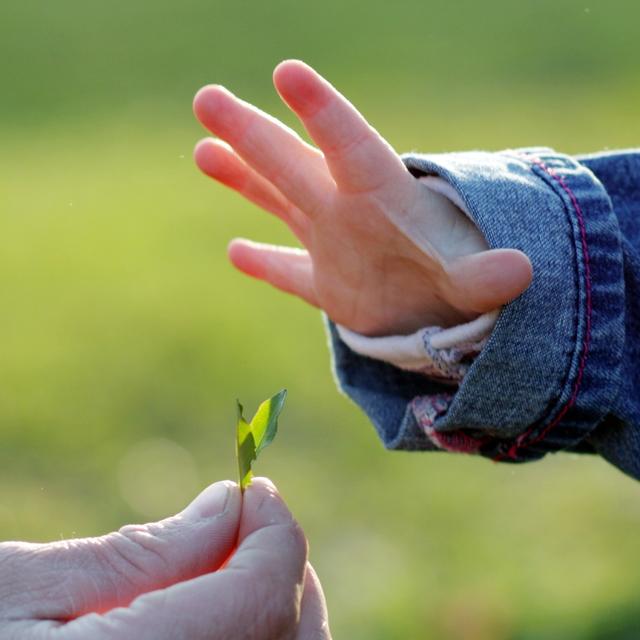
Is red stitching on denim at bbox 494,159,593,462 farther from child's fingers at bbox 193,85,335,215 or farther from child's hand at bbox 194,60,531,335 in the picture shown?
child's fingers at bbox 193,85,335,215

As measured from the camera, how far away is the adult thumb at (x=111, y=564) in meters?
0.92

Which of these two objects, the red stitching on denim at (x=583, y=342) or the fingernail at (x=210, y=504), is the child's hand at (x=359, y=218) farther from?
the fingernail at (x=210, y=504)

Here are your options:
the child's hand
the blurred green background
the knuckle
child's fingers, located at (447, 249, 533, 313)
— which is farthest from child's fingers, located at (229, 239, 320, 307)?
the blurred green background

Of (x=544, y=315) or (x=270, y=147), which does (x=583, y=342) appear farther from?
(x=270, y=147)

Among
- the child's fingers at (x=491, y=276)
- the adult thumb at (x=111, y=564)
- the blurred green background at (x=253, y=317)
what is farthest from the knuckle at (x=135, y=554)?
the blurred green background at (x=253, y=317)

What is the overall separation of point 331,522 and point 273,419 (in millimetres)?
1591

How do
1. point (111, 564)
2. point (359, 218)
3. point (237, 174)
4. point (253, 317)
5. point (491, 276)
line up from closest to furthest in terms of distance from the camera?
point (111, 564), point (491, 276), point (359, 218), point (237, 174), point (253, 317)

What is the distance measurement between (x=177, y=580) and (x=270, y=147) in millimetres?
498

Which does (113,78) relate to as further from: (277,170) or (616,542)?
(277,170)

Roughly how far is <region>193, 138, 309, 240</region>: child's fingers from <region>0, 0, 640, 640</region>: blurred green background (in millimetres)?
1026

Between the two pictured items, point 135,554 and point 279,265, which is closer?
point 135,554

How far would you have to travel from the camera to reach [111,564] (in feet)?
3.09

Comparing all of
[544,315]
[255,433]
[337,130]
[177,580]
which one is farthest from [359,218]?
[177,580]

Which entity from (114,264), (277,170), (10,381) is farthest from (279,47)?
(277,170)
